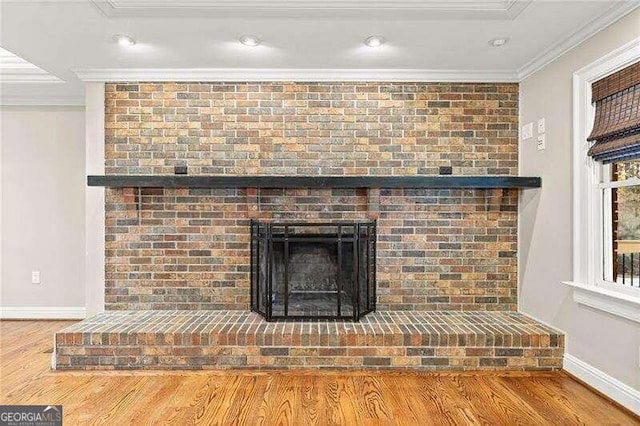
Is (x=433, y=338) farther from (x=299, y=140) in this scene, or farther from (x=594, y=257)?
(x=299, y=140)

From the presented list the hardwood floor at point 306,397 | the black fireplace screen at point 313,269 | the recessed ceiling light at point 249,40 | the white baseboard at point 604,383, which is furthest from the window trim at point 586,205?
the recessed ceiling light at point 249,40

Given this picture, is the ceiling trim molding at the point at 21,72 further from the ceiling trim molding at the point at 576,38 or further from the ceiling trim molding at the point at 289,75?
the ceiling trim molding at the point at 576,38

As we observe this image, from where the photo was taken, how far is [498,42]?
2.66 m

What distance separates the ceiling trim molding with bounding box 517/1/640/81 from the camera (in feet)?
7.11

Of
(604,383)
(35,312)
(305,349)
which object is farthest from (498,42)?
(35,312)

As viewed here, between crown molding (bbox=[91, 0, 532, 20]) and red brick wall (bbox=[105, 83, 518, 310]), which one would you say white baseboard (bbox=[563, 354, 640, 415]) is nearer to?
red brick wall (bbox=[105, 83, 518, 310])

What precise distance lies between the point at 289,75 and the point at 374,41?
84cm

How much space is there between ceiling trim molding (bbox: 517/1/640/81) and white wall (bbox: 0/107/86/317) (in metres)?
4.22

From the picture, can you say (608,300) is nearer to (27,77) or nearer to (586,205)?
(586,205)

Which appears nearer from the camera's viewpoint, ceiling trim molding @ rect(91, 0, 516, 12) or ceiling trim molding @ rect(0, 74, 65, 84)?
ceiling trim molding @ rect(91, 0, 516, 12)

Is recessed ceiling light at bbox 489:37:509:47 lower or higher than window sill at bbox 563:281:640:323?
higher

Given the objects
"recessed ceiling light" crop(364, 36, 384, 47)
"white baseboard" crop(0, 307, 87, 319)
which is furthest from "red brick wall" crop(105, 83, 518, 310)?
"white baseboard" crop(0, 307, 87, 319)

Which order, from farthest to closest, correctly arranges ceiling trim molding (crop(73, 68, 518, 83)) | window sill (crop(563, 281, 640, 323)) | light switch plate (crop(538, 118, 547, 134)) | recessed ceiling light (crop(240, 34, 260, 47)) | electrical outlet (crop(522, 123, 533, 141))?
1. ceiling trim molding (crop(73, 68, 518, 83))
2. electrical outlet (crop(522, 123, 533, 141))
3. light switch plate (crop(538, 118, 547, 134))
4. recessed ceiling light (crop(240, 34, 260, 47))
5. window sill (crop(563, 281, 640, 323))

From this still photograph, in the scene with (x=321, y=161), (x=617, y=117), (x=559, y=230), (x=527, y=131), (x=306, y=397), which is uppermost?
(x=527, y=131)
